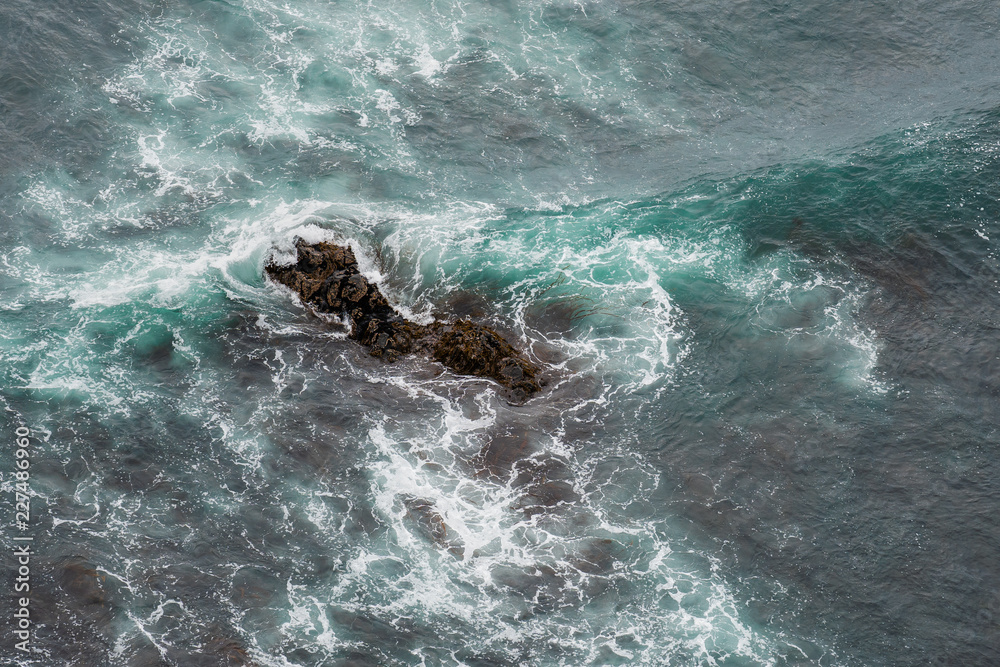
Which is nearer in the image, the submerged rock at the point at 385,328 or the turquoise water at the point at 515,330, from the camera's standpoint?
the turquoise water at the point at 515,330

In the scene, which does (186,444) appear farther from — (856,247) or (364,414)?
(856,247)

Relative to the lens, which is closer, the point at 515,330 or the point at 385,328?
the point at 385,328

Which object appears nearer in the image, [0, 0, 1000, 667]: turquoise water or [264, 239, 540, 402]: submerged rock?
[0, 0, 1000, 667]: turquoise water

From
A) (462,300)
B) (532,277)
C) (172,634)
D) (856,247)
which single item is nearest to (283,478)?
(172,634)

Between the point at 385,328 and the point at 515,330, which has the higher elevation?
the point at 515,330
